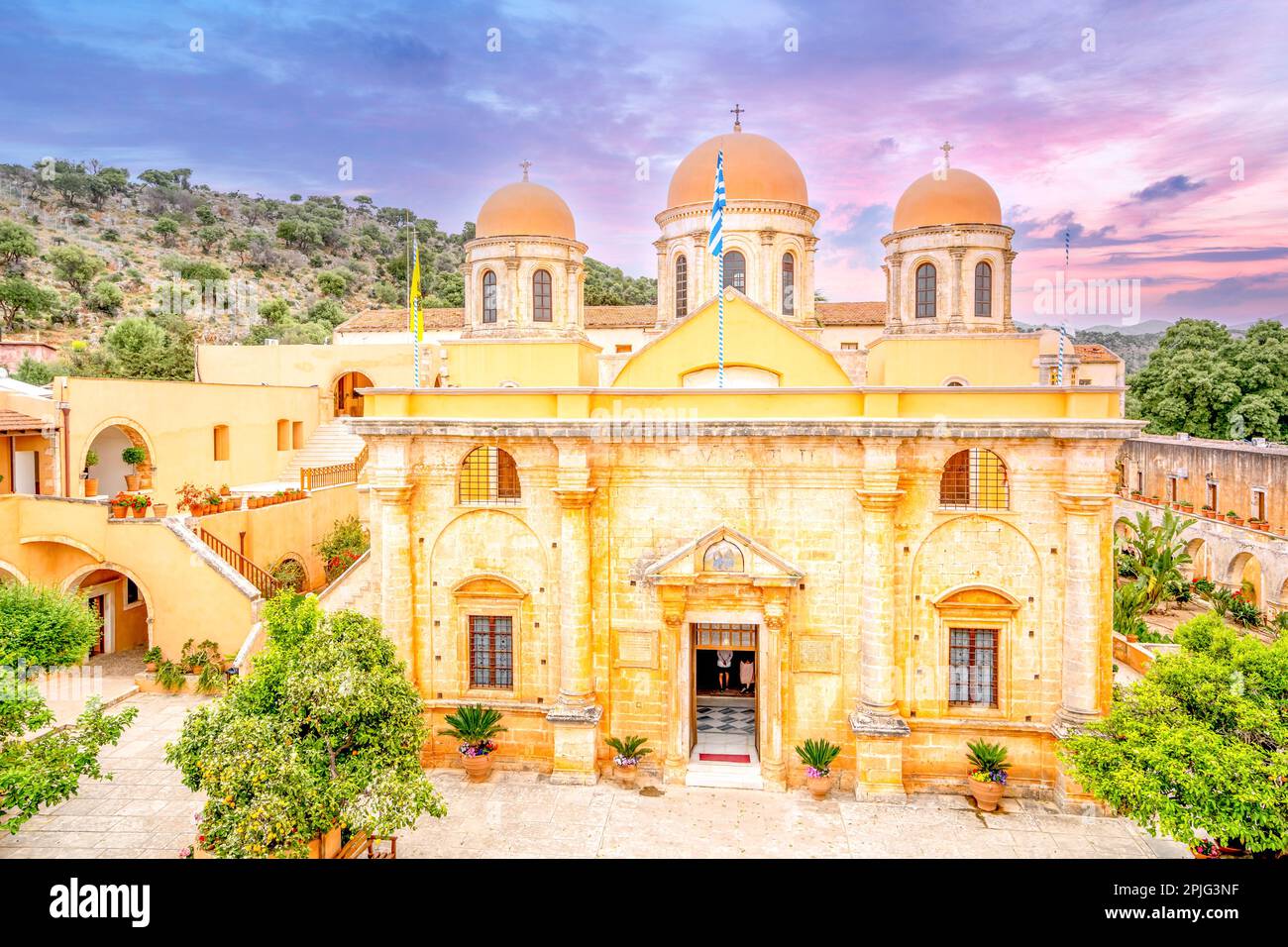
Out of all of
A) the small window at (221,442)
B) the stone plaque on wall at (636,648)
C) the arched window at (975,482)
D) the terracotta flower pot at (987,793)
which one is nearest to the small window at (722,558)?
the stone plaque on wall at (636,648)

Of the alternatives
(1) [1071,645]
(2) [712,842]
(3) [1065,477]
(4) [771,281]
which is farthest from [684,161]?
(2) [712,842]

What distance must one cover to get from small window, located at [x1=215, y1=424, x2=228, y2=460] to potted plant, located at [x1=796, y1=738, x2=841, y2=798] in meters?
22.9

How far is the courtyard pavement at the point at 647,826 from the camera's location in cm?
1263

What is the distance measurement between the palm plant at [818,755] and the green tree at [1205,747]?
4392mm

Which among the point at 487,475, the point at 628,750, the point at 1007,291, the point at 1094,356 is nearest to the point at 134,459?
the point at 487,475

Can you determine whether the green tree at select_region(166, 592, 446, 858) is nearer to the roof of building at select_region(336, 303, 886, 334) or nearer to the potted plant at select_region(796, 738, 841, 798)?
the potted plant at select_region(796, 738, 841, 798)

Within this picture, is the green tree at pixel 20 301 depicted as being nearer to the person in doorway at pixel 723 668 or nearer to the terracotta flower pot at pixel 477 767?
the terracotta flower pot at pixel 477 767

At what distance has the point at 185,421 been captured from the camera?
25.9 metres

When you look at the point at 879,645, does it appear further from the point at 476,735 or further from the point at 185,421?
the point at 185,421

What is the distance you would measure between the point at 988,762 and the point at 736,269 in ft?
43.8

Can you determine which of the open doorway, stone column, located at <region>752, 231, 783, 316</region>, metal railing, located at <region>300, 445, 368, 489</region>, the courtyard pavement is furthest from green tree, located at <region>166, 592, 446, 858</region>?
metal railing, located at <region>300, 445, 368, 489</region>

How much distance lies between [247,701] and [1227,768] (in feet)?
39.7
